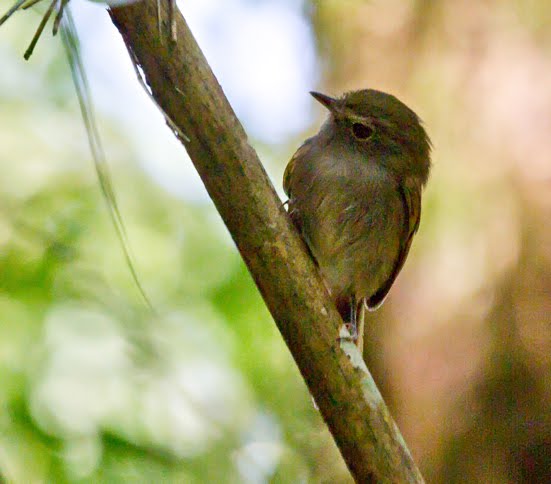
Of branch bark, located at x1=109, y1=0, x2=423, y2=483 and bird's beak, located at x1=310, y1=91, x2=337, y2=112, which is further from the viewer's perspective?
bird's beak, located at x1=310, y1=91, x2=337, y2=112

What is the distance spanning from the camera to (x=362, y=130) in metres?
4.23

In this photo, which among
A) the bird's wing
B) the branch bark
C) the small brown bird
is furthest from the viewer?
the bird's wing

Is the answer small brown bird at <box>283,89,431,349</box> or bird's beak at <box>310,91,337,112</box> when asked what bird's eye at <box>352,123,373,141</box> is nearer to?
small brown bird at <box>283,89,431,349</box>

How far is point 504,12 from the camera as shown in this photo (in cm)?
491

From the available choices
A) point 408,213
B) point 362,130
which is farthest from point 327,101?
point 408,213

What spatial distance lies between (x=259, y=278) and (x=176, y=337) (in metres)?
2.64

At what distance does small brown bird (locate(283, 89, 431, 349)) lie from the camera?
4.00 metres

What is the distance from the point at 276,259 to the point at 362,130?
5.17ft

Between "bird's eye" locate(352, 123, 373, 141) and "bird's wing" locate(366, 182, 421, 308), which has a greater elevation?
"bird's eye" locate(352, 123, 373, 141)

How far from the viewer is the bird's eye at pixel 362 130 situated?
13.8 feet

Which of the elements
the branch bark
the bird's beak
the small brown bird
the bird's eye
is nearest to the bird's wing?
the small brown bird

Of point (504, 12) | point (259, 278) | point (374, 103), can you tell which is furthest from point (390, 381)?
point (504, 12)

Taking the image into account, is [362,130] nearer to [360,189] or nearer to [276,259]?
[360,189]

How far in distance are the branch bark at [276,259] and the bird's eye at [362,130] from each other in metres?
1.42
